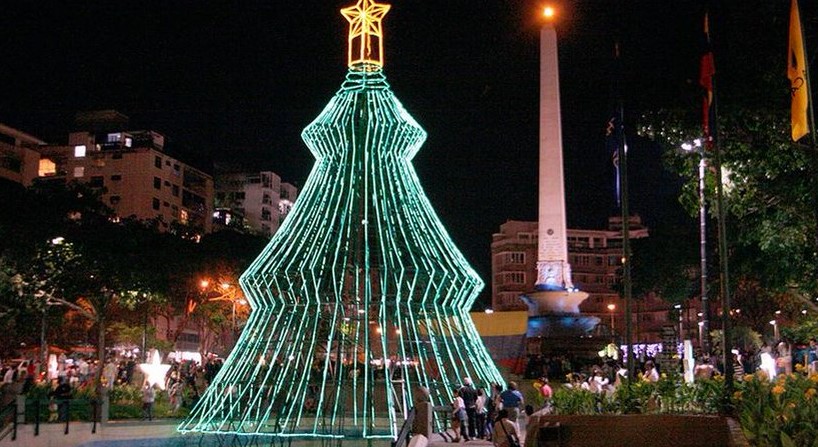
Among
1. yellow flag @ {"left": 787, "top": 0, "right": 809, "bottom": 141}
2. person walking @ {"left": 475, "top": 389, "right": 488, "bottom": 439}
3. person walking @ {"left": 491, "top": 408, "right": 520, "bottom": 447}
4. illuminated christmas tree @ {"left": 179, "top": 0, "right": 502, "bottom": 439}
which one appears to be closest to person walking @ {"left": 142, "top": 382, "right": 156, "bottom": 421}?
illuminated christmas tree @ {"left": 179, "top": 0, "right": 502, "bottom": 439}

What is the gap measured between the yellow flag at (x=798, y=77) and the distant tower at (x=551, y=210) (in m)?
34.3

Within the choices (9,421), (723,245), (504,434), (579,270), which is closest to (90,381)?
(9,421)

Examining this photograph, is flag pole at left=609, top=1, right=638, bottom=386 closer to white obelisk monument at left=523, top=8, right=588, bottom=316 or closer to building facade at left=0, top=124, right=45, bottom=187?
white obelisk monument at left=523, top=8, right=588, bottom=316

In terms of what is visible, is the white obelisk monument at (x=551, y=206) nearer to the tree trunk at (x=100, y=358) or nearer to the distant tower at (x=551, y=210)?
the distant tower at (x=551, y=210)

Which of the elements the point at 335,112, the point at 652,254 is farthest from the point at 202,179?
the point at 335,112

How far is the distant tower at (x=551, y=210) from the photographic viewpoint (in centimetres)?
5153

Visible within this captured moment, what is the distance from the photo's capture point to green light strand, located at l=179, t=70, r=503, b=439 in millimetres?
22969

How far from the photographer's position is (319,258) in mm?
23547

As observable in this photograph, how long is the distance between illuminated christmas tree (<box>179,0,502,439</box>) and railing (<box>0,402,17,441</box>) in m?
4.23

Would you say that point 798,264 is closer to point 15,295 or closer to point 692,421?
point 692,421

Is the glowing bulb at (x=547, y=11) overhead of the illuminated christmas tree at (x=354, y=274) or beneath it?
overhead

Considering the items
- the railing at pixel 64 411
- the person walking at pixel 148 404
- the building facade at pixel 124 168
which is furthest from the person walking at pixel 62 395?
the building facade at pixel 124 168

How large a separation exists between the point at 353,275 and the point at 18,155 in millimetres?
70609

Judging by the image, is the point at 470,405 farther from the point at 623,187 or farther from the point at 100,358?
the point at 100,358
